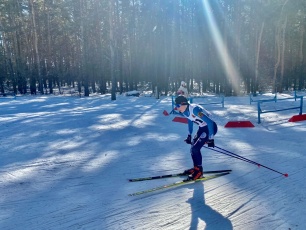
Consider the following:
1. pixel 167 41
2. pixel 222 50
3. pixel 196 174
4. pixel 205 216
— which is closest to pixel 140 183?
pixel 196 174

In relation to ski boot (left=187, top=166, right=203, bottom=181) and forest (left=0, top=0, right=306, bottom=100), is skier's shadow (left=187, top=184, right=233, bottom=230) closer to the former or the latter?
ski boot (left=187, top=166, right=203, bottom=181)

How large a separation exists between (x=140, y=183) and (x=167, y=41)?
80.1 ft

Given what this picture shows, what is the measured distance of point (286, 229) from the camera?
360cm

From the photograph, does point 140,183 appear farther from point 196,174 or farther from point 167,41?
point 167,41

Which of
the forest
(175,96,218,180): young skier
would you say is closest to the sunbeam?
the forest

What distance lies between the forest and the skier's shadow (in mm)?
18638

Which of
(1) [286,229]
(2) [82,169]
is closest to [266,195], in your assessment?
(1) [286,229]

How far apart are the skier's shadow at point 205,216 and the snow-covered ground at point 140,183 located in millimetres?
15

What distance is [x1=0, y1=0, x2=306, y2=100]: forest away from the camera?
989 inches

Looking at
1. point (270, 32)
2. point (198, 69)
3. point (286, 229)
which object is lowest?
point (286, 229)

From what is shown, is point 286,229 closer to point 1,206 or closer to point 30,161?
point 1,206

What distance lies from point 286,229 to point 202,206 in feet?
4.04

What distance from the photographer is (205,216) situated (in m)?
3.99

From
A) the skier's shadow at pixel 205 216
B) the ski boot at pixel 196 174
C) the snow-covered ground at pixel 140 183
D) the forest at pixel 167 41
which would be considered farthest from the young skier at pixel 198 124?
the forest at pixel 167 41
